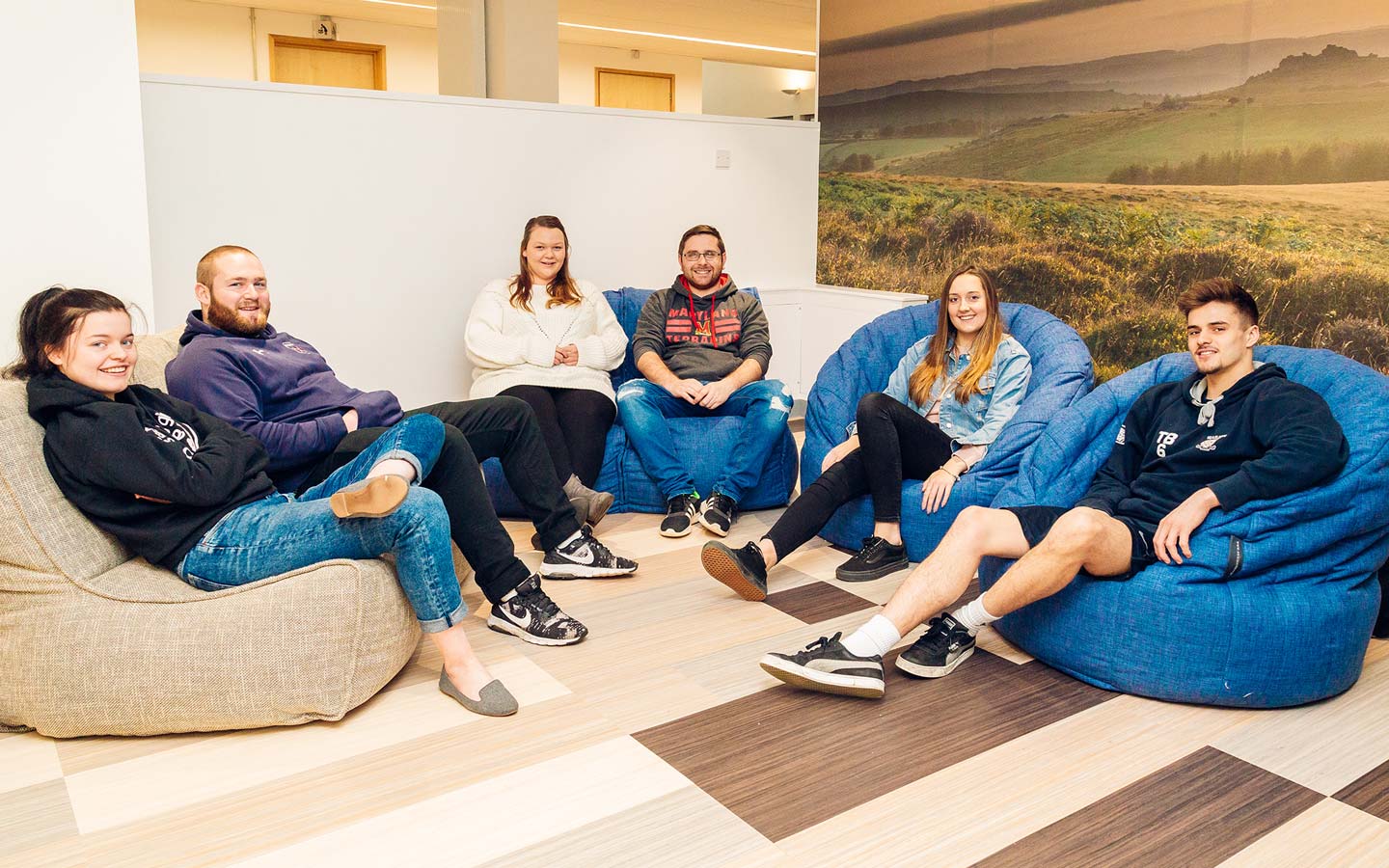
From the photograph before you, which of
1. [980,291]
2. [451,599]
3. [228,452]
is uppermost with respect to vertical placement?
[980,291]

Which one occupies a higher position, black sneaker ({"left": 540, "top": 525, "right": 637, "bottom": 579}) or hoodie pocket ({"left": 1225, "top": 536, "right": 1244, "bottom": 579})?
hoodie pocket ({"left": 1225, "top": 536, "right": 1244, "bottom": 579})

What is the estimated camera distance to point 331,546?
252 centimetres

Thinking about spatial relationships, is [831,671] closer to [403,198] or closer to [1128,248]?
[403,198]

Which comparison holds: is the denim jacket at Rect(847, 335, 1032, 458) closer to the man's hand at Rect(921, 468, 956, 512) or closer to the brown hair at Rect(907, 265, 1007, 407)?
the brown hair at Rect(907, 265, 1007, 407)

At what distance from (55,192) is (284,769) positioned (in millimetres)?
2091

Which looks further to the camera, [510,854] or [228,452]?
[228,452]

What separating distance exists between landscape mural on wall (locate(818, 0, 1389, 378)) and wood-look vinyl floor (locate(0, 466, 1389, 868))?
8.02ft

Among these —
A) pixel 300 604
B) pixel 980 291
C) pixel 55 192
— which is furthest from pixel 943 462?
pixel 55 192

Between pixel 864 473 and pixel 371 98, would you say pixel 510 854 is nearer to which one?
pixel 864 473

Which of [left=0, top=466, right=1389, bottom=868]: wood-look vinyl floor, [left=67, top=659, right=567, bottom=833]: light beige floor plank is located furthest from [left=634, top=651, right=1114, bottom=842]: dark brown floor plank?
[left=67, top=659, right=567, bottom=833]: light beige floor plank

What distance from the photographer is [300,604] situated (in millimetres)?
2422

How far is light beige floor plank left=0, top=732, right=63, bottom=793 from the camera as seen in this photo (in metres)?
2.25

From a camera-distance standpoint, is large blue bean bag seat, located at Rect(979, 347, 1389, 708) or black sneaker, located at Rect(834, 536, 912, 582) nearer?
large blue bean bag seat, located at Rect(979, 347, 1389, 708)

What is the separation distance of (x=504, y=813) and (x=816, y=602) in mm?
1470
